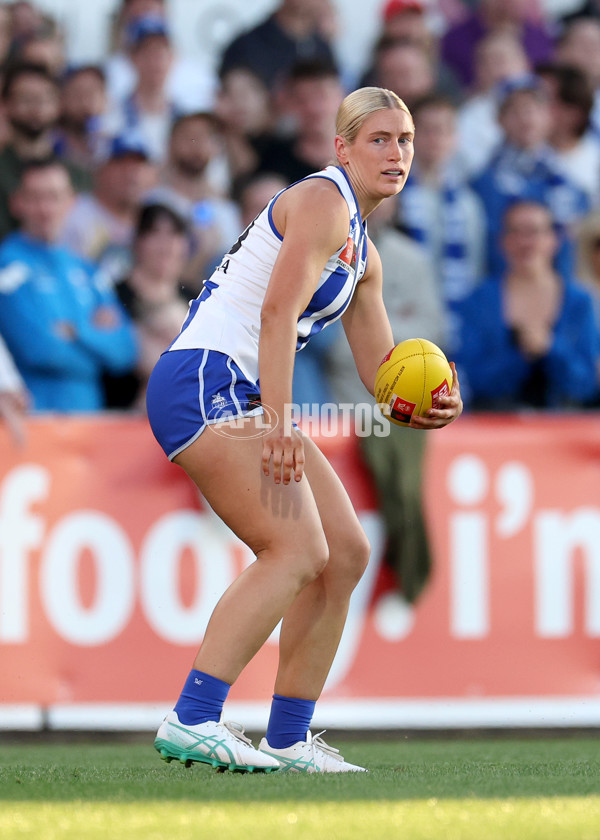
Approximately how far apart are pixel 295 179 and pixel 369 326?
4229 mm

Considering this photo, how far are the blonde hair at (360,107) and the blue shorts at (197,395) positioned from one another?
869mm

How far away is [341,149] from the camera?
13.9 feet

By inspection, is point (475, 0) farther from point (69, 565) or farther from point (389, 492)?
point (69, 565)

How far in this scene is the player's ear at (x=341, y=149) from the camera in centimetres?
420

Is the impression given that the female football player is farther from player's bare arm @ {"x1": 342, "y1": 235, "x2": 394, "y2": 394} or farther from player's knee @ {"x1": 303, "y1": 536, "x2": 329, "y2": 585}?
player's bare arm @ {"x1": 342, "y1": 235, "x2": 394, "y2": 394}

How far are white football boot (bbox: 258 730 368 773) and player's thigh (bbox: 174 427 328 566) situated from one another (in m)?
0.66

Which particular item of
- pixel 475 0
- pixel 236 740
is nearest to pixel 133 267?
pixel 475 0

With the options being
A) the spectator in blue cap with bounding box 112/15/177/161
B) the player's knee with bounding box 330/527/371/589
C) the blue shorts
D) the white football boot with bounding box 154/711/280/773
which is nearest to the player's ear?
the blue shorts

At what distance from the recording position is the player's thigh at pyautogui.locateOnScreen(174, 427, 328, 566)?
12.8 feet

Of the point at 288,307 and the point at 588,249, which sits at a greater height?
the point at 588,249

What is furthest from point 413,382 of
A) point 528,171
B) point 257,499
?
point 528,171

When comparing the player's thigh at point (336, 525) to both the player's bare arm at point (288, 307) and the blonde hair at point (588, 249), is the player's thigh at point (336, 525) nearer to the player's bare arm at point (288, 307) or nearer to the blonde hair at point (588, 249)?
the player's bare arm at point (288, 307)

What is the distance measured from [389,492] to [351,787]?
10.5 feet

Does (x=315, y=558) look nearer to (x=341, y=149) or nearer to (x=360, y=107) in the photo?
(x=341, y=149)
